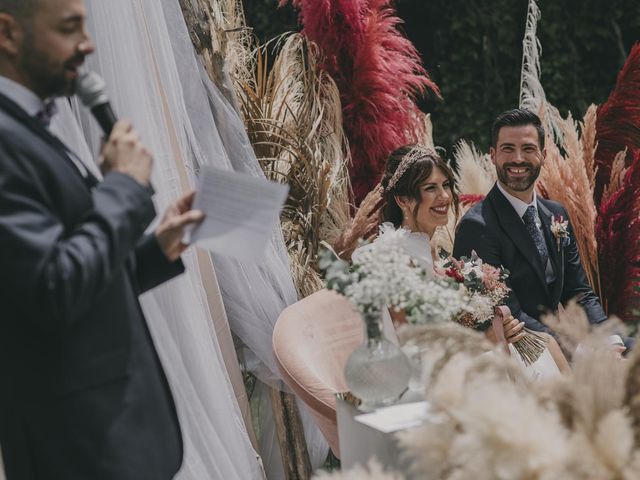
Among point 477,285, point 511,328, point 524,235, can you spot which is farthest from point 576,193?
point 477,285

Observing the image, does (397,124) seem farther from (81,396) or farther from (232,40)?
(81,396)

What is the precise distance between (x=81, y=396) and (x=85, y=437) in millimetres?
71

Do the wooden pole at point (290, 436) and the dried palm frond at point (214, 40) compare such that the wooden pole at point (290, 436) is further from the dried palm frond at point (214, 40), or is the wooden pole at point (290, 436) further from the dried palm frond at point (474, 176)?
the dried palm frond at point (474, 176)

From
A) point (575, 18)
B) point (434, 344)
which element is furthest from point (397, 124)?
point (434, 344)

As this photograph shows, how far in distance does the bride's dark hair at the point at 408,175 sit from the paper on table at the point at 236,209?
1773 mm

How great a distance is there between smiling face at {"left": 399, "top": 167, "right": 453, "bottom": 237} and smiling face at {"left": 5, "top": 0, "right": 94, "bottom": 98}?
6.36ft

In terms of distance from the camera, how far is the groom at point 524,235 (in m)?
3.26

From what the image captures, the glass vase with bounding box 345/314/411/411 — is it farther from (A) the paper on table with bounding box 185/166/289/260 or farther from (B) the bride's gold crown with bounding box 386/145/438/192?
(B) the bride's gold crown with bounding box 386/145/438/192

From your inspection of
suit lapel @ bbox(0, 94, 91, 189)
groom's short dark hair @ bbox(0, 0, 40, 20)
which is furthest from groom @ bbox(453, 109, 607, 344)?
groom's short dark hair @ bbox(0, 0, 40, 20)

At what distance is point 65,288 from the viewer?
1.28 meters

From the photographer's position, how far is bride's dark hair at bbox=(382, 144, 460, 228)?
10.5 feet

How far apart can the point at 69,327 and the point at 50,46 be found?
1.53 ft

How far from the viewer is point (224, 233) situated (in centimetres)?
150

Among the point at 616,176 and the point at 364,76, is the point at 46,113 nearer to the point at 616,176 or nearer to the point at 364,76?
the point at 364,76
